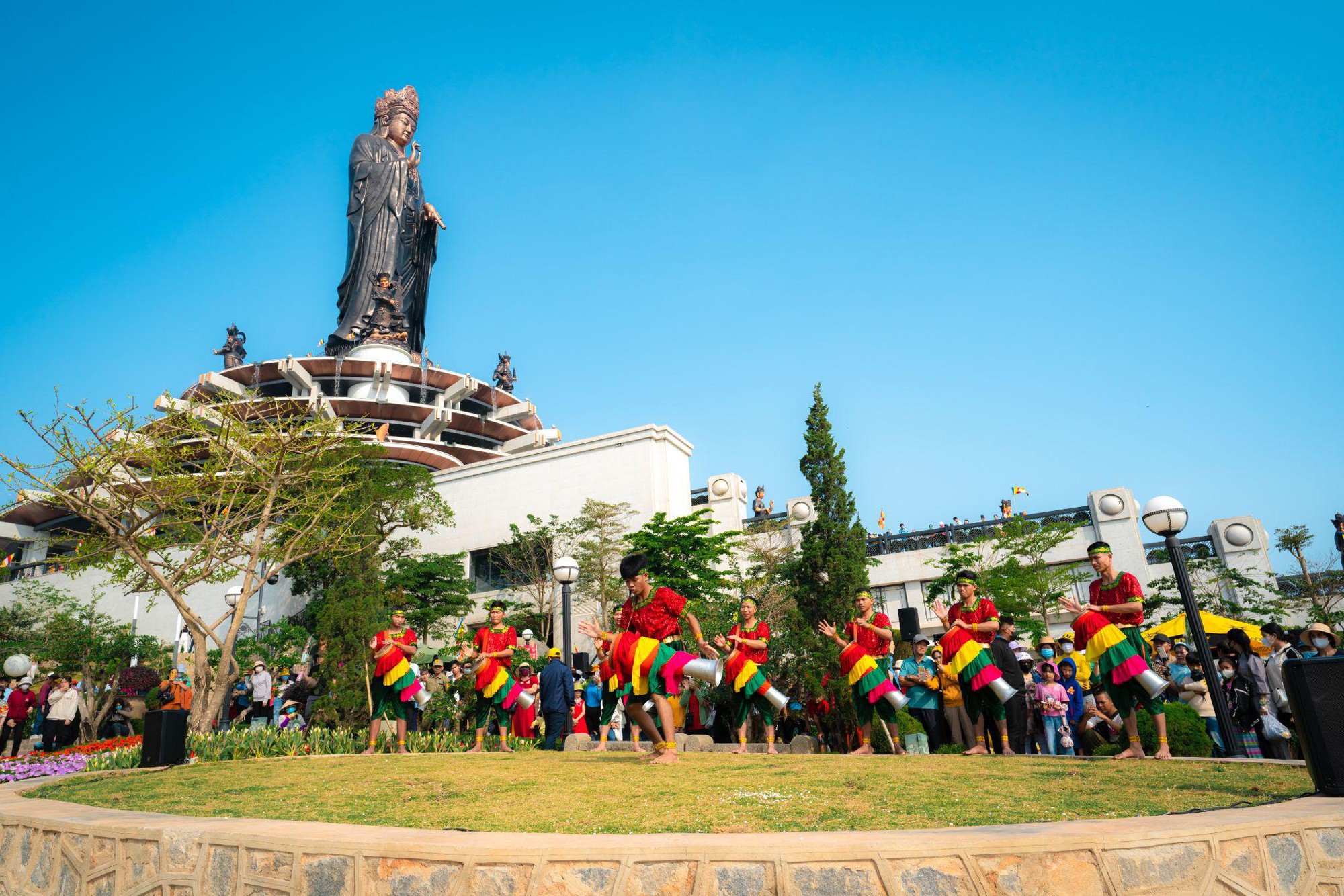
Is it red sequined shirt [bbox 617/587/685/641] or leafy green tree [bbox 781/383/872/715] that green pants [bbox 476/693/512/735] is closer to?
red sequined shirt [bbox 617/587/685/641]

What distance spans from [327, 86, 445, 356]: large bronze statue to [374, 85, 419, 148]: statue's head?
5 cm

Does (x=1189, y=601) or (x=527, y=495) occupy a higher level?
(x=527, y=495)

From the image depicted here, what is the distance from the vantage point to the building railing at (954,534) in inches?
1215

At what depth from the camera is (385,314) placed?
53.4 m

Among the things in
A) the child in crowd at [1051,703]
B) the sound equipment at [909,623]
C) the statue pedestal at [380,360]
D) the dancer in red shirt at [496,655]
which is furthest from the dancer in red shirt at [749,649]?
the statue pedestal at [380,360]

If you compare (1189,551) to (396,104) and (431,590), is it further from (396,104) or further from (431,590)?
(396,104)

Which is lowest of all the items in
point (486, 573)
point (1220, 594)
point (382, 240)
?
point (1220, 594)

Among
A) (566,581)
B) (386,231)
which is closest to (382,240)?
(386,231)

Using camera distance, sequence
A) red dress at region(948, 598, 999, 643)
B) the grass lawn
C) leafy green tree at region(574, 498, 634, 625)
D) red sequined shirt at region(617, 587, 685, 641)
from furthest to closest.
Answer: leafy green tree at region(574, 498, 634, 625)
red dress at region(948, 598, 999, 643)
red sequined shirt at region(617, 587, 685, 641)
the grass lawn

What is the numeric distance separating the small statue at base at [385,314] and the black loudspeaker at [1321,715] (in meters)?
53.0

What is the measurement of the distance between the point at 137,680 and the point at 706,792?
26352 millimetres

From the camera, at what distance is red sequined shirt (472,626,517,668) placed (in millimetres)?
12172

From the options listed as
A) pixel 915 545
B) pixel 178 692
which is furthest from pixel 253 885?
pixel 915 545

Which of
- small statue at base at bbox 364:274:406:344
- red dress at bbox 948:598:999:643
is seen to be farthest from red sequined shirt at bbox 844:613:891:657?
small statue at base at bbox 364:274:406:344
